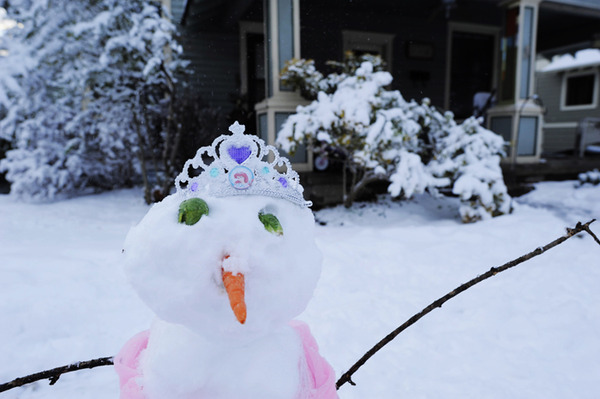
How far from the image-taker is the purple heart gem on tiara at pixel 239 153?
0.96 meters

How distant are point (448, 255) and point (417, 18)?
27.0 ft

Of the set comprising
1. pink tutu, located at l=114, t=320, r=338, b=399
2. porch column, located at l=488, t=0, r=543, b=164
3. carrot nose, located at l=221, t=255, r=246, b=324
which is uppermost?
porch column, located at l=488, t=0, r=543, b=164

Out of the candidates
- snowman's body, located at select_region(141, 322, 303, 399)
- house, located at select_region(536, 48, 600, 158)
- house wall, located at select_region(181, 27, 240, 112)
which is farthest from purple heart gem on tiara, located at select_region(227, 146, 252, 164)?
house, located at select_region(536, 48, 600, 158)

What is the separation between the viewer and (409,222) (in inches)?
212

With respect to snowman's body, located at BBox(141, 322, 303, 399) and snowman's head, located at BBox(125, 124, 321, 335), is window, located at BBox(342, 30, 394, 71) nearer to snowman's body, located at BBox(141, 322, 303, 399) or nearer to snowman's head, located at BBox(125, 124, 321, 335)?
snowman's head, located at BBox(125, 124, 321, 335)

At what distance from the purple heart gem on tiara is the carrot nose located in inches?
12.1

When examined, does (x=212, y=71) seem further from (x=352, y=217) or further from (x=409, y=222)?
(x=409, y=222)

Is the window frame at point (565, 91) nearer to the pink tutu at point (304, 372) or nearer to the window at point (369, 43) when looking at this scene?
the window at point (369, 43)

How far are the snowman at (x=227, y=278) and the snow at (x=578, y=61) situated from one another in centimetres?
1543

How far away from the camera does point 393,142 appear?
196 inches

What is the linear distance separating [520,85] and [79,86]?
8366 mm

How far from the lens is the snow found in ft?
40.7

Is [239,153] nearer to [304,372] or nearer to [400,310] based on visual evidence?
[304,372]

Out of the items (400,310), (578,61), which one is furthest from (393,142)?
(578,61)
